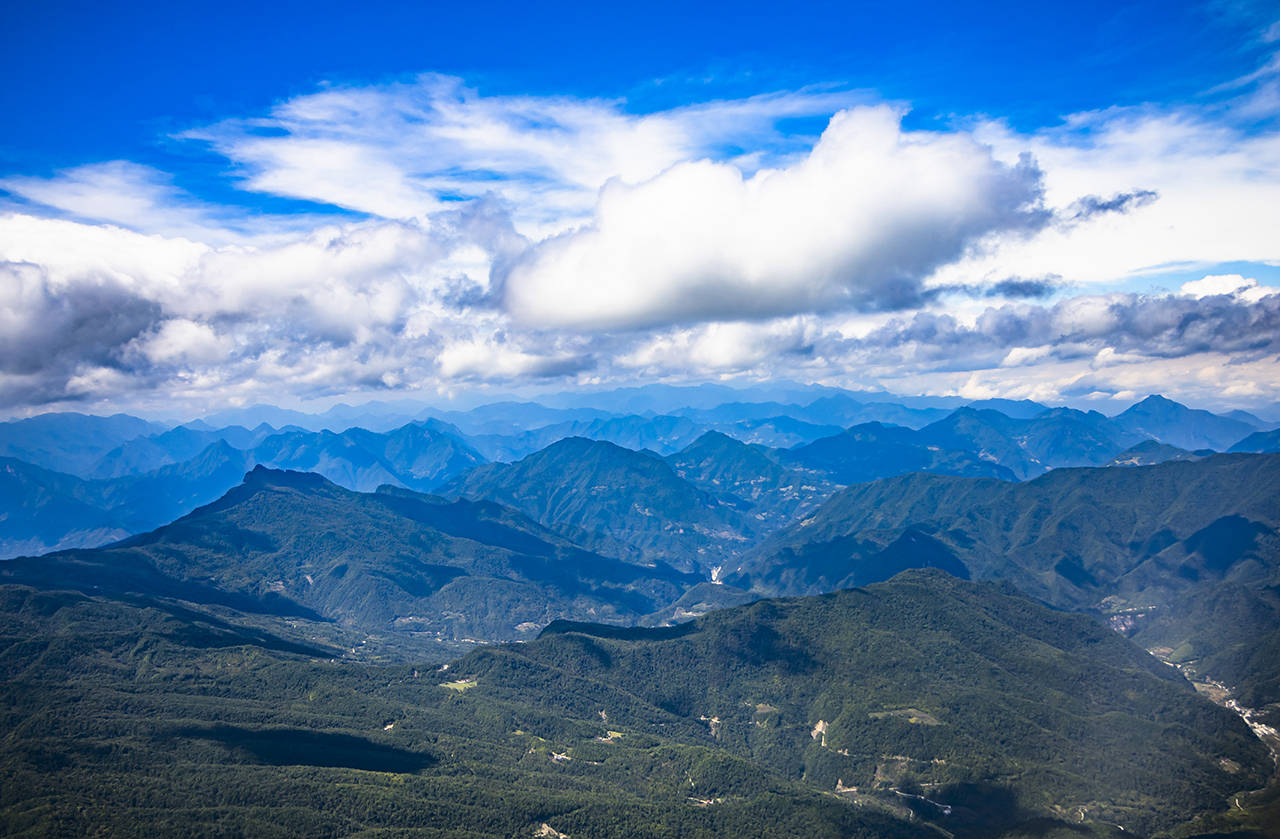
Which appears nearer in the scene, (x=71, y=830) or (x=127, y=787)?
(x=71, y=830)

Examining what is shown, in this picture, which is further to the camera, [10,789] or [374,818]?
[374,818]

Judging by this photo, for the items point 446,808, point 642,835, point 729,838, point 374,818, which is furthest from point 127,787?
point 729,838

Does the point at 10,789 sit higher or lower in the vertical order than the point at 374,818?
higher

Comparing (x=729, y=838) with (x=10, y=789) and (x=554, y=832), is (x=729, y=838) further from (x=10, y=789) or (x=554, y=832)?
(x=10, y=789)

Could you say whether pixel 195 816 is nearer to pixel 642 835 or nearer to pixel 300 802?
pixel 300 802

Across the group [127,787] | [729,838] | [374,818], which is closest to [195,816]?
[127,787]

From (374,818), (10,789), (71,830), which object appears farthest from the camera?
(374,818)

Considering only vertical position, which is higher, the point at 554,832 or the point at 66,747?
the point at 66,747

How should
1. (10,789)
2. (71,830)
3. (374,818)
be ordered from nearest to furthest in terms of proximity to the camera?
1. (71,830)
2. (10,789)
3. (374,818)
